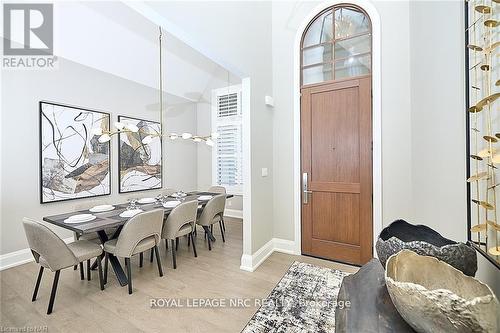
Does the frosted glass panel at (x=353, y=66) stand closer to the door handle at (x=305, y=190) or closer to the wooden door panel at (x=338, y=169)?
the wooden door panel at (x=338, y=169)

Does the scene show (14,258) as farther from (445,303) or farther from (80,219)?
(445,303)

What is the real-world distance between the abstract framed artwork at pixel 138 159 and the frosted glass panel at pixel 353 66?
329cm

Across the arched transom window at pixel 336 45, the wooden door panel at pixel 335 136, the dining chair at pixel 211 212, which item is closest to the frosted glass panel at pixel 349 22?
the arched transom window at pixel 336 45

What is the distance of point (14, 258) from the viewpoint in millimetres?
2924

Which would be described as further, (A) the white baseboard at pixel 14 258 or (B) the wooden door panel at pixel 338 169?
(A) the white baseboard at pixel 14 258

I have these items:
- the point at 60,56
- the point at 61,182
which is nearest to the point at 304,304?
the point at 61,182

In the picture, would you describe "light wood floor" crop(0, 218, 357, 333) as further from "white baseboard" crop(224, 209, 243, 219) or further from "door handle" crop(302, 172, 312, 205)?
"white baseboard" crop(224, 209, 243, 219)

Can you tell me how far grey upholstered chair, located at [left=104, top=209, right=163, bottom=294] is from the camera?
224cm

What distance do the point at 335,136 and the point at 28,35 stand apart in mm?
4409

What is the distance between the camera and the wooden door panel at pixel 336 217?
9.20 feet

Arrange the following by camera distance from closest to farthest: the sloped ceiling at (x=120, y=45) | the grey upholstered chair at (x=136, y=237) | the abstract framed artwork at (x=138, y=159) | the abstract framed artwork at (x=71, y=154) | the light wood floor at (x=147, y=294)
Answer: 1. the light wood floor at (x=147, y=294)
2. the grey upholstered chair at (x=136, y=237)
3. the sloped ceiling at (x=120, y=45)
4. the abstract framed artwork at (x=71, y=154)
5. the abstract framed artwork at (x=138, y=159)

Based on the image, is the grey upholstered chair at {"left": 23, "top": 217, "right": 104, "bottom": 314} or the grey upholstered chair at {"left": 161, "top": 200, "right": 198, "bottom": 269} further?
the grey upholstered chair at {"left": 161, "top": 200, "right": 198, "bottom": 269}

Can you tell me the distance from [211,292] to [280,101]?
2620 millimetres

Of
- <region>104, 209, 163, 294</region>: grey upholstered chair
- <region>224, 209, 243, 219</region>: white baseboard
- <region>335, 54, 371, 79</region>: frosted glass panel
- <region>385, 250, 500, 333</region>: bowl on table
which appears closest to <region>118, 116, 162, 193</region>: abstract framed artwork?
<region>224, 209, 243, 219</region>: white baseboard
